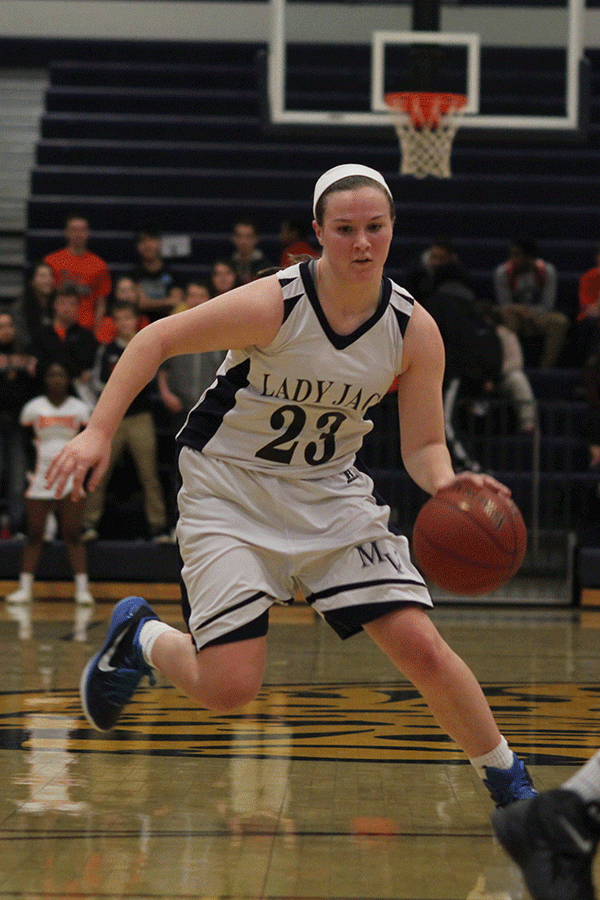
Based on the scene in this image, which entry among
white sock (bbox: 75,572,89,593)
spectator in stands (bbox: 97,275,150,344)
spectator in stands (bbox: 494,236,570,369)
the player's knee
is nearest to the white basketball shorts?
the player's knee

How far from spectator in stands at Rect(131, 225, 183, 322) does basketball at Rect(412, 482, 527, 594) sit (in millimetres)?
7864

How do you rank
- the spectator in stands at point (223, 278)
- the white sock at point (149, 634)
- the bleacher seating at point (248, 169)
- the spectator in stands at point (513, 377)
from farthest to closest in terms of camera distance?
the bleacher seating at point (248, 169) < the spectator in stands at point (513, 377) < the spectator in stands at point (223, 278) < the white sock at point (149, 634)

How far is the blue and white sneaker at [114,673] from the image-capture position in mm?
3943

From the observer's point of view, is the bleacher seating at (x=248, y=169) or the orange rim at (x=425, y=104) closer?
the orange rim at (x=425, y=104)

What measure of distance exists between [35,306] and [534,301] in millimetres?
4463

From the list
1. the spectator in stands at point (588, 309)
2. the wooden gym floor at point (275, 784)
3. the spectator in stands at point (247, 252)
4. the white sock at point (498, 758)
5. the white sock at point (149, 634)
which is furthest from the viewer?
the spectator in stands at point (588, 309)

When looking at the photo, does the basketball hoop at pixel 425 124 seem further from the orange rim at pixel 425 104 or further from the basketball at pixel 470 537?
the basketball at pixel 470 537

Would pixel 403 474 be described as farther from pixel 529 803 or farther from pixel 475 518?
pixel 529 803

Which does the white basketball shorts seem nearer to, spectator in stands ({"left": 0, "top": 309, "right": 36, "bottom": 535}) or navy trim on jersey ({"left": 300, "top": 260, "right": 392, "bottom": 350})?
navy trim on jersey ({"left": 300, "top": 260, "right": 392, "bottom": 350})

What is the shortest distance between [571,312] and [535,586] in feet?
11.2

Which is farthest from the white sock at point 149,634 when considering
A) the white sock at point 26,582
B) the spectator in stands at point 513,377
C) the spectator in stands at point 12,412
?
the spectator in stands at point 513,377

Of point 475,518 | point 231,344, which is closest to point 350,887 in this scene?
point 475,518

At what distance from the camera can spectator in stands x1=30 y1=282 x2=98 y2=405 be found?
10176 millimetres

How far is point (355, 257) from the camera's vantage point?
336 cm
